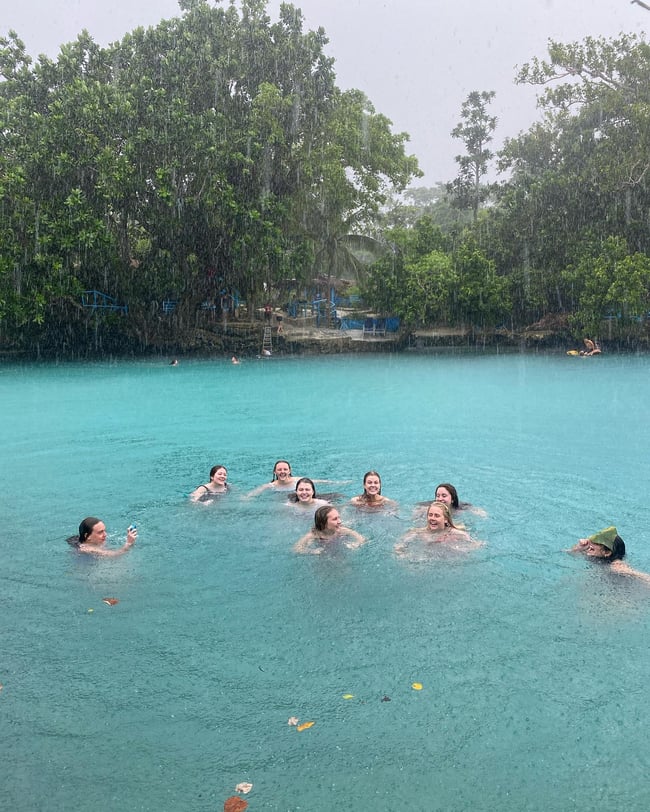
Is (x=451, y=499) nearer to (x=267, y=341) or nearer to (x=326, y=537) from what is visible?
(x=326, y=537)

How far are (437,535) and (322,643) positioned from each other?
2904 millimetres

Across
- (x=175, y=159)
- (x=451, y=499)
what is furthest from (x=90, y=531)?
(x=175, y=159)

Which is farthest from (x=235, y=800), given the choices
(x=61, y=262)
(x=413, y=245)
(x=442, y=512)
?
(x=413, y=245)

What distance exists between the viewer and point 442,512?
29.5 ft

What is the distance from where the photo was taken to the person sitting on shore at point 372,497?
34.0 ft

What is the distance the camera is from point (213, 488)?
1162 cm

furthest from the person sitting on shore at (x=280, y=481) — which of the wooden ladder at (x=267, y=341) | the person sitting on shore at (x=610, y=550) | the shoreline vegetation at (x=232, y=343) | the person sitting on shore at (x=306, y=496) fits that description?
the wooden ladder at (x=267, y=341)

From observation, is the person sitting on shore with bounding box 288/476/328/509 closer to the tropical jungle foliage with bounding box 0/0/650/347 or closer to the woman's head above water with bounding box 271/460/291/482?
the woman's head above water with bounding box 271/460/291/482

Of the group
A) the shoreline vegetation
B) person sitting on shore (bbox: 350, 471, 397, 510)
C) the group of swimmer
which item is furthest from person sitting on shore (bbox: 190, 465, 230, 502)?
→ the shoreline vegetation

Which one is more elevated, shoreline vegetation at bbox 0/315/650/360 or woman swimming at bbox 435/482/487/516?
shoreline vegetation at bbox 0/315/650/360

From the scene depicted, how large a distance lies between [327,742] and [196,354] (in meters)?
33.5

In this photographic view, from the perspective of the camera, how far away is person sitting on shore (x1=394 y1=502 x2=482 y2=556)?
901 cm

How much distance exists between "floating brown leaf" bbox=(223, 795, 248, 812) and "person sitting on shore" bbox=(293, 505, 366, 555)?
4.42 meters

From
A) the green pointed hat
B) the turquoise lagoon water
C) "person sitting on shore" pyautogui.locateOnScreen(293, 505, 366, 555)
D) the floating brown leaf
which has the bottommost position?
the floating brown leaf
